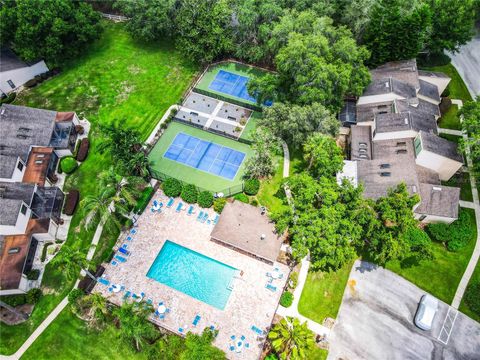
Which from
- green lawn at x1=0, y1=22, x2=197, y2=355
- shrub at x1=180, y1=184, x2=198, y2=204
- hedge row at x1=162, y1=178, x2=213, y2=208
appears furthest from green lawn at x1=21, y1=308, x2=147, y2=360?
green lawn at x1=0, y1=22, x2=197, y2=355

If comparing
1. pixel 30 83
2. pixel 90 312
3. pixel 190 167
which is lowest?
pixel 90 312

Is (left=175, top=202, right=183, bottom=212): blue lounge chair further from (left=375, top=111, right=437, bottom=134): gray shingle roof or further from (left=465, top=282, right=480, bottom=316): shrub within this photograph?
(left=465, top=282, right=480, bottom=316): shrub

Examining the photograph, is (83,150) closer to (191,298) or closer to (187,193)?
(187,193)

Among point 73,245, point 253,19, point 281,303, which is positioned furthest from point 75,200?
point 253,19

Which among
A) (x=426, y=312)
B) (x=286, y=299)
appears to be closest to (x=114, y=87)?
(x=286, y=299)

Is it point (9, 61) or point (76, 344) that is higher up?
point (9, 61)

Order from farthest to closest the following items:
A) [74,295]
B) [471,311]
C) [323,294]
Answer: [323,294]
[471,311]
[74,295]

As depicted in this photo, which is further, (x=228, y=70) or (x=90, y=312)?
(x=228, y=70)
